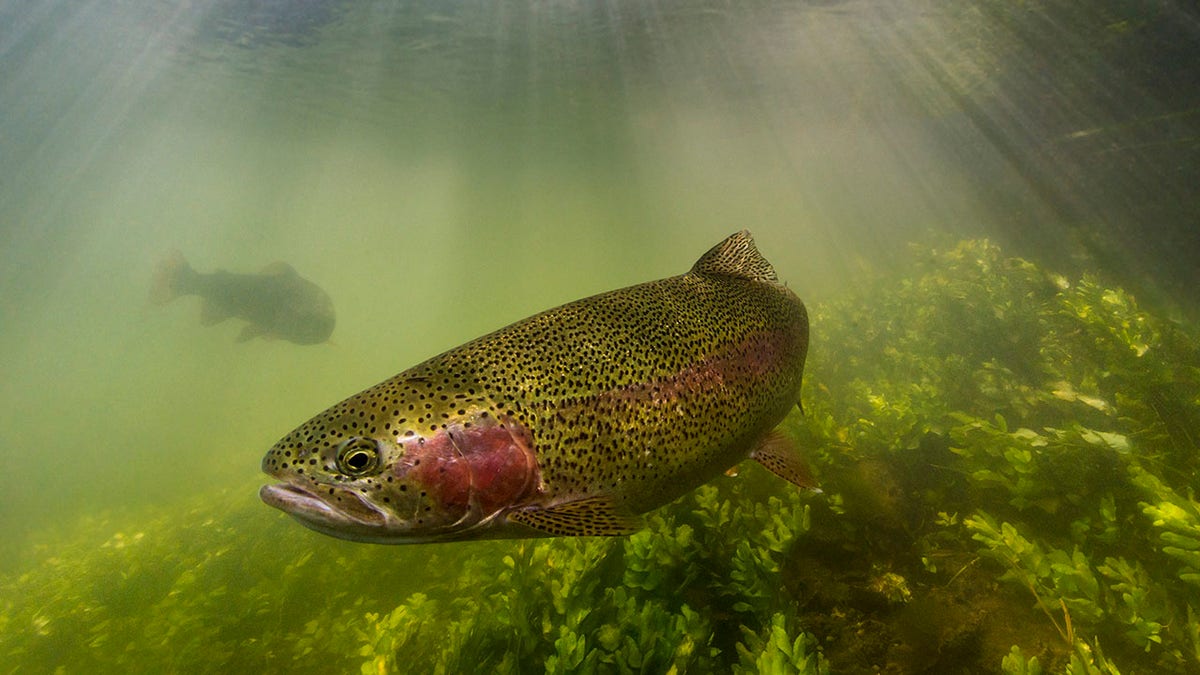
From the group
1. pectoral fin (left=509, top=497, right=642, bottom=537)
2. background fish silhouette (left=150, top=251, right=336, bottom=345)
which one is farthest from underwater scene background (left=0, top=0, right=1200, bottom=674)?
background fish silhouette (left=150, top=251, right=336, bottom=345)

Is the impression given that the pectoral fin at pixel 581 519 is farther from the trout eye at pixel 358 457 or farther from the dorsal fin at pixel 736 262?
the dorsal fin at pixel 736 262

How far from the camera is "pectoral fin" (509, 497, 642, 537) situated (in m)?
1.70

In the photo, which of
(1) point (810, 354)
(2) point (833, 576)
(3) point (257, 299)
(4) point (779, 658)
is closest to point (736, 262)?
(2) point (833, 576)

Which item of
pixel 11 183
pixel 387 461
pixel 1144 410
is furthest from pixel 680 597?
pixel 11 183

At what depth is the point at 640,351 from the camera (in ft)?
7.21

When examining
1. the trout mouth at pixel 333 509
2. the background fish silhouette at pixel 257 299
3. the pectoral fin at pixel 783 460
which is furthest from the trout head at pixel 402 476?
the background fish silhouette at pixel 257 299

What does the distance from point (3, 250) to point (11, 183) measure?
24546mm

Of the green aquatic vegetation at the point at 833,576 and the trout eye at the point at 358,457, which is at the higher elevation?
the trout eye at the point at 358,457

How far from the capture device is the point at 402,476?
167cm

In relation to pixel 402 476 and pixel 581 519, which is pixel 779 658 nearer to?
pixel 581 519

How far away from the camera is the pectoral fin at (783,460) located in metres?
2.60

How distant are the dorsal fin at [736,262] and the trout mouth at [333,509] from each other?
2257mm

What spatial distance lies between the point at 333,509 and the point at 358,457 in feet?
0.59

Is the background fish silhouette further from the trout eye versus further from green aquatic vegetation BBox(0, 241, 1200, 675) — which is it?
the trout eye
